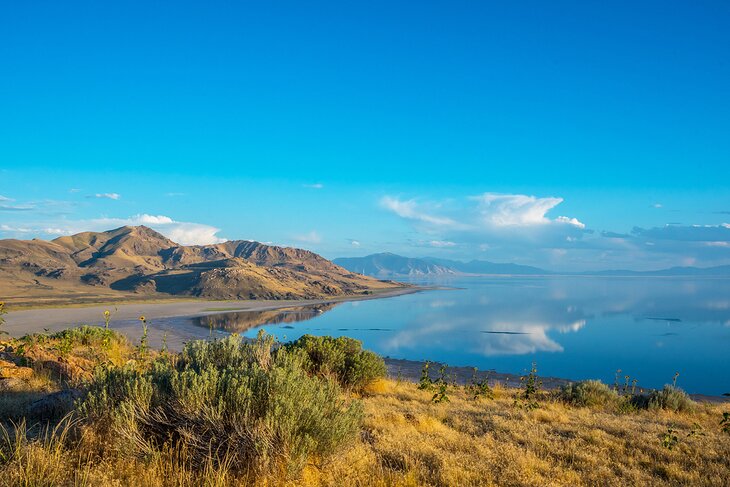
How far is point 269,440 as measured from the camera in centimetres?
571

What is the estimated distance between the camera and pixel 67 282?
379ft

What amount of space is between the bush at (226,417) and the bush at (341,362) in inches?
309

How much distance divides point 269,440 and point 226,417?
80cm

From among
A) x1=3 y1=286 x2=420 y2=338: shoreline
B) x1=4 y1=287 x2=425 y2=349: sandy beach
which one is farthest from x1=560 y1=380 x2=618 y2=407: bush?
x1=3 y1=286 x2=420 y2=338: shoreline

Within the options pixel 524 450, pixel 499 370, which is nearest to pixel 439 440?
pixel 524 450

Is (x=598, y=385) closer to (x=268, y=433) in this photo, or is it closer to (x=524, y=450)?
(x=524, y=450)

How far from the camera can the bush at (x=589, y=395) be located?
52.2 ft

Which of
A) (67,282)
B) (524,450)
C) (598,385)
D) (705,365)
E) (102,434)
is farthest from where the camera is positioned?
(67,282)

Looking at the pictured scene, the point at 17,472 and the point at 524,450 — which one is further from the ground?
the point at 17,472

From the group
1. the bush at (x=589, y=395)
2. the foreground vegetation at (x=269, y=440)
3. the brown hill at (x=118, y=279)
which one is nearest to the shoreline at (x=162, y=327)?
the bush at (x=589, y=395)

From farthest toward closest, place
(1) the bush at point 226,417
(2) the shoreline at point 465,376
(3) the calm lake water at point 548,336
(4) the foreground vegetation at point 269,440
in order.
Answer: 1. (3) the calm lake water at point 548,336
2. (2) the shoreline at point 465,376
3. (1) the bush at point 226,417
4. (4) the foreground vegetation at point 269,440

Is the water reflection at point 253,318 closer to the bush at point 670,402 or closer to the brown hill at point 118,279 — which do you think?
the brown hill at point 118,279

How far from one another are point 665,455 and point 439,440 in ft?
13.2

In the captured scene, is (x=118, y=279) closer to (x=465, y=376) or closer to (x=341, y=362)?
(x=465, y=376)
